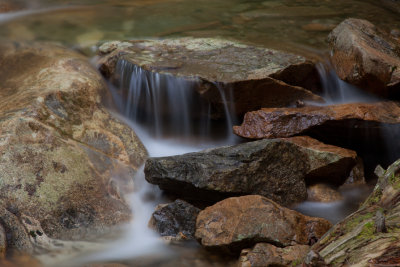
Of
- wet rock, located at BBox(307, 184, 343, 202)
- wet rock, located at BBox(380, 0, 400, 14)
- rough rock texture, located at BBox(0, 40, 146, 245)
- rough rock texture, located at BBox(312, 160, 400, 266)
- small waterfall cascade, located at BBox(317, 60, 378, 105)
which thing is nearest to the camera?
rough rock texture, located at BBox(312, 160, 400, 266)

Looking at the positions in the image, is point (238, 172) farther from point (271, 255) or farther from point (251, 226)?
point (271, 255)

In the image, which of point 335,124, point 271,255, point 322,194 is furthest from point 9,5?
point 271,255

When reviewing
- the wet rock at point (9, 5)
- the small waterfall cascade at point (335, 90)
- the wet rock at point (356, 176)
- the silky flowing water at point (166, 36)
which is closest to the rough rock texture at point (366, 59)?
the small waterfall cascade at point (335, 90)

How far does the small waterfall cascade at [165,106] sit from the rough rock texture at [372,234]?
2775 millimetres

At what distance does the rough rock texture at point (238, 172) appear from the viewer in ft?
14.7

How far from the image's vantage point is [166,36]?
7.96 metres

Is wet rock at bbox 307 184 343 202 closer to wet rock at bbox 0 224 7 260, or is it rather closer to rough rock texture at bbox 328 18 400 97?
rough rock texture at bbox 328 18 400 97

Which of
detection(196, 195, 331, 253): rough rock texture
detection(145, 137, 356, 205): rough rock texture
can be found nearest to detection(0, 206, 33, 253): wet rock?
detection(145, 137, 356, 205): rough rock texture

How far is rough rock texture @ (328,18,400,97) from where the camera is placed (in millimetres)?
5902

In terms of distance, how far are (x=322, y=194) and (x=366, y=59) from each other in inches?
80.9

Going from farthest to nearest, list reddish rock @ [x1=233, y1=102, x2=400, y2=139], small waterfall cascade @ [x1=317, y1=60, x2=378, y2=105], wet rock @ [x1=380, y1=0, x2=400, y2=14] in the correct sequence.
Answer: wet rock @ [x1=380, y1=0, x2=400, y2=14] → small waterfall cascade @ [x1=317, y1=60, x2=378, y2=105] → reddish rock @ [x1=233, y1=102, x2=400, y2=139]

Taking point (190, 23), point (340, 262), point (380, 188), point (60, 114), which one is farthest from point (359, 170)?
point (190, 23)

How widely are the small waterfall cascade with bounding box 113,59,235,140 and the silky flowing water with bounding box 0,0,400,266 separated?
0.05 feet

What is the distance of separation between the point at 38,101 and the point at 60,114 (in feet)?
0.91
